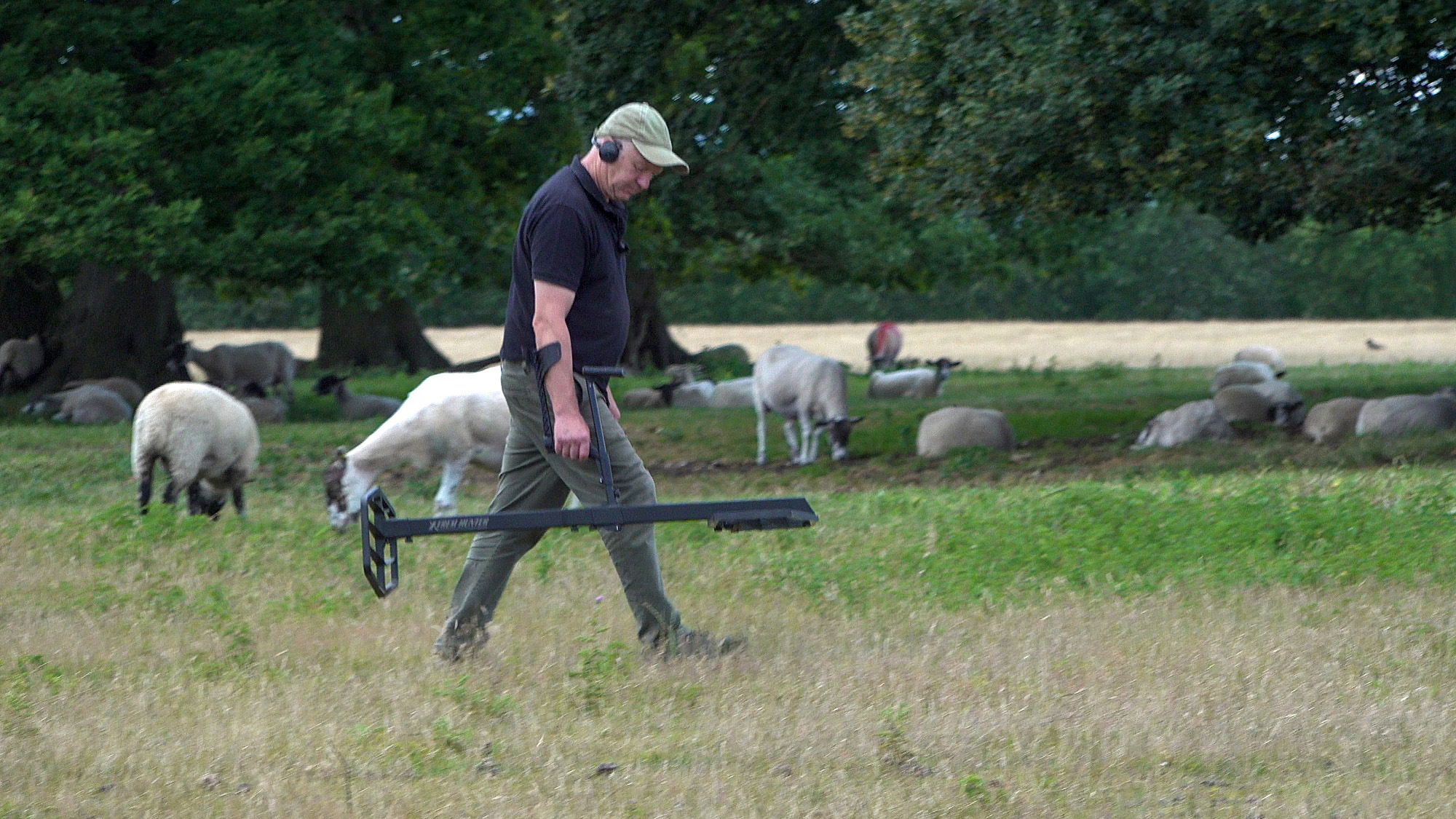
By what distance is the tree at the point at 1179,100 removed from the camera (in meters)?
12.8

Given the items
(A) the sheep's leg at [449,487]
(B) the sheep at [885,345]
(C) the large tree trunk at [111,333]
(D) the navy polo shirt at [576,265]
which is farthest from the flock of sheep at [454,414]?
(B) the sheep at [885,345]

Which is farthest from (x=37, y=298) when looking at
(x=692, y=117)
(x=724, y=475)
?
(x=724, y=475)

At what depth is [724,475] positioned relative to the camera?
53.9ft

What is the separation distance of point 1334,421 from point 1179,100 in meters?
5.01

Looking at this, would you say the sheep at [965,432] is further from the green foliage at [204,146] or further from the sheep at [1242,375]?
the sheep at [1242,375]

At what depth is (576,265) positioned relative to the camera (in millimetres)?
6098

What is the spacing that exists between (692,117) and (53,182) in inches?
315

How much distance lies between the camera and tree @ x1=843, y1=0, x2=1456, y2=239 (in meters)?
12.8

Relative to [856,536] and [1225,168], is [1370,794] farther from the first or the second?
[1225,168]

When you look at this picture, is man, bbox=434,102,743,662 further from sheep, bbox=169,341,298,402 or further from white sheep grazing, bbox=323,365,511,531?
sheep, bbox=169,341,298,402

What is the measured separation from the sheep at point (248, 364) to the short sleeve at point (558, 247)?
22714 millimetres

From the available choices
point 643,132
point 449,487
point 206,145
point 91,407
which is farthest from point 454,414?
point 91,407

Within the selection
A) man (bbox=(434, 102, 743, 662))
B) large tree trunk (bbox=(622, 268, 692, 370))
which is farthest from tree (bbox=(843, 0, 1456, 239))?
large tree trunk (bbox=(622, 268, 692, 370))

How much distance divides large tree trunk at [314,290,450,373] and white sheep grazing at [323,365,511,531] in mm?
24337
